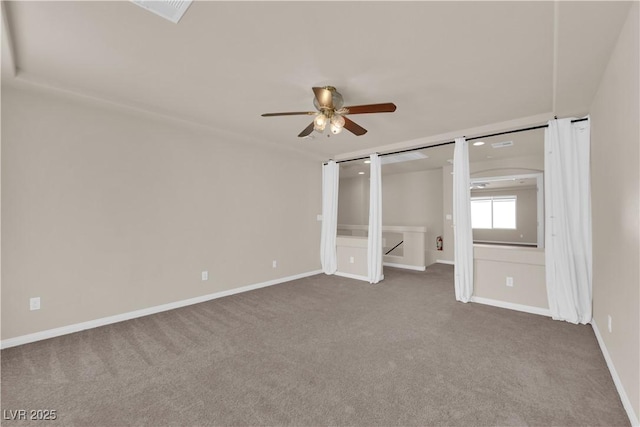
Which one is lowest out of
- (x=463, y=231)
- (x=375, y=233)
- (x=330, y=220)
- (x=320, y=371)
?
(x=320, y=371)

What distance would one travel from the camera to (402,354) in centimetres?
246

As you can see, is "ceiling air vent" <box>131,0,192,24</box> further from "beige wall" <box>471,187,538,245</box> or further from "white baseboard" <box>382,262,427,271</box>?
"beige wall" <box>471,187,538,245</box>

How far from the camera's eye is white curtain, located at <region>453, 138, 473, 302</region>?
3986 millimetres

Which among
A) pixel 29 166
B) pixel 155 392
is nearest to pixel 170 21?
pixel 29 166

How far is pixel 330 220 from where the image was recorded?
227 inches

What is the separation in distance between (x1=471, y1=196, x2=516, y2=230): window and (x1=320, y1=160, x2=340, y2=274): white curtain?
307 inches

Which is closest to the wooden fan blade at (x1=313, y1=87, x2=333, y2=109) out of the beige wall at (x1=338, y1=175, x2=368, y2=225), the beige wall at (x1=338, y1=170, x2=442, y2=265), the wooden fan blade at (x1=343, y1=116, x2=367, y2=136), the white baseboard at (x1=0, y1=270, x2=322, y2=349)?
the wooden fan blade at (x1=343, y1=116, x2=367, y2=136)

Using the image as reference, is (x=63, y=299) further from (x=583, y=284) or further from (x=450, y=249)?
(x=450, y=249)

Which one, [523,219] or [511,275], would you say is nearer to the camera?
[511,275]

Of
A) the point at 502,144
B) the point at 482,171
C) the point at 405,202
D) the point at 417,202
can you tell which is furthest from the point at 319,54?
the point at 405,202

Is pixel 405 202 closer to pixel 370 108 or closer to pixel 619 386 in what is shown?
pixel 370 108

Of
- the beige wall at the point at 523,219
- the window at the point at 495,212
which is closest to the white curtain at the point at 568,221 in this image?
the window at the point at 495,212

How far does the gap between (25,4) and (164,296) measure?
314 centimetres

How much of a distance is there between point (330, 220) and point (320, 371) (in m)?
3.76
